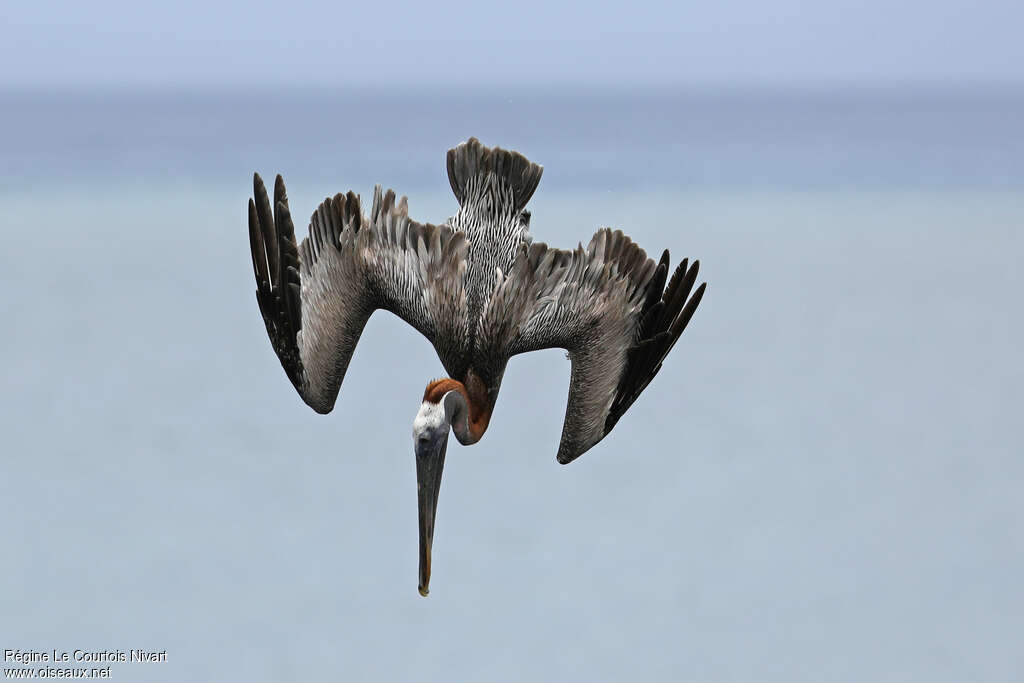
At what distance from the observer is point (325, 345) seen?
724cm

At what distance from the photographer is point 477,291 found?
6.84 m

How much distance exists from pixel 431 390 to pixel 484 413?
427 mm

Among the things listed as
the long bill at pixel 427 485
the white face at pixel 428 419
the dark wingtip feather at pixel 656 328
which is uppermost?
the dark wingtip feather at pixel 656 328

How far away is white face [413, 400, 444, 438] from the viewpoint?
656 cm

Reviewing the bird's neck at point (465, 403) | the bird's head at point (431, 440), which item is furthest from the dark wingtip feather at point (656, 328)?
the bird's head at point (431, 440)

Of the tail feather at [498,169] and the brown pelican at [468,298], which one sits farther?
the tail feather at [498,169]

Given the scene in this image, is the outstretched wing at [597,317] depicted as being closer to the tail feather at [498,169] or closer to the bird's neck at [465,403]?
the bird's neck at [465,403]

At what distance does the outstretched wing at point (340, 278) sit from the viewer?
22.5 ft

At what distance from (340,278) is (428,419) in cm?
97

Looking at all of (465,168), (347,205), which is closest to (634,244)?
(465,168)

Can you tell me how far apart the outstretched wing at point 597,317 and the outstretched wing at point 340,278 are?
29cm

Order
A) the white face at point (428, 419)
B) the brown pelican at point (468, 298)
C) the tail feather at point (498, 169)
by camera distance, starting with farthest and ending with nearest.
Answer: the tail feather at point (498, 169) < the brown pelican at point (468, 298) < the white face at point (428, 419)

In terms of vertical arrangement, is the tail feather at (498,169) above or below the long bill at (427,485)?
above

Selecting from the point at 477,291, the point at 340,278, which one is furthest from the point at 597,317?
the point at 340,278
